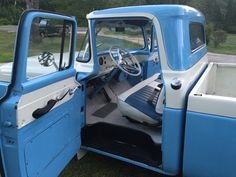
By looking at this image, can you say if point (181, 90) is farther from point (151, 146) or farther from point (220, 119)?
point (151, 146)

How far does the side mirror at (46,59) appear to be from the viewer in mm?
2175

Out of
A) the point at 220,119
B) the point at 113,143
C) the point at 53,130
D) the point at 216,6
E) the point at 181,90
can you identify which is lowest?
the point at 113,143

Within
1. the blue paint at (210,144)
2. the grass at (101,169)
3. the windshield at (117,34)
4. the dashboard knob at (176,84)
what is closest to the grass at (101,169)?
the grass at (101,169)

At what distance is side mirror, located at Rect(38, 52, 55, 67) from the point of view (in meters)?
2.18

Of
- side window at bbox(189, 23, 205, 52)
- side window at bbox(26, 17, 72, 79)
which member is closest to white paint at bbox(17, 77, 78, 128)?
side window at bbox(26, 17, 72, 79)

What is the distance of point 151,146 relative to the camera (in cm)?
267

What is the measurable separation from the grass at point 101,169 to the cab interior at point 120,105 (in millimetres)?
320

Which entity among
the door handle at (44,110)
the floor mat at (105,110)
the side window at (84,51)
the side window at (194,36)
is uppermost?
the side window at (194,36)

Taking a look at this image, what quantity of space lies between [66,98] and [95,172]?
105 cm

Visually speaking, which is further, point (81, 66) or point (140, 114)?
point (81, 66)

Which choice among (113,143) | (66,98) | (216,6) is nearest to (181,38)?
(66,98)

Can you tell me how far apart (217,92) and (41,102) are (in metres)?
2.41

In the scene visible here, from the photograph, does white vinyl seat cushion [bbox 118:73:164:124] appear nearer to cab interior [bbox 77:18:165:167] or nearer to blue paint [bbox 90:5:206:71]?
cab interior [bbox 77:18:165:167]

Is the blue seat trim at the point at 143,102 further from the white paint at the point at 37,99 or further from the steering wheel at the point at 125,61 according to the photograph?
the white paint at the point at 37,99
